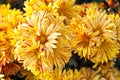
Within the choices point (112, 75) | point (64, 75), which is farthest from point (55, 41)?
point (112, 75)

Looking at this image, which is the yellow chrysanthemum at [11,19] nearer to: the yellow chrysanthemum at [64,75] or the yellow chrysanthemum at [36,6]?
the yellow chrysanthemum at [36,6]

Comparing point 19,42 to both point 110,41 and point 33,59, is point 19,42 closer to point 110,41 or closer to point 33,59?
point 33,59

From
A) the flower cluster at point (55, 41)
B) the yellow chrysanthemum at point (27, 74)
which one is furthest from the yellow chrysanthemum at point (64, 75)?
the yellow chrysanthemum at point (27, 74)

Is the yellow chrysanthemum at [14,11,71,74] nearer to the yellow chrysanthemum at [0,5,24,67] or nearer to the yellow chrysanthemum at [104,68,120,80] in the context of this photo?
the yellow chrysanthemum at [0,5,24,67]

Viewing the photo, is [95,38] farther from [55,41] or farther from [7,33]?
[7,33]

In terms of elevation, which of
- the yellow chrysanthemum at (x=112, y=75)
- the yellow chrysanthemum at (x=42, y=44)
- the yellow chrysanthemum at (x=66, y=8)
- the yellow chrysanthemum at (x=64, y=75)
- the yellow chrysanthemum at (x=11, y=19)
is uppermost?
the yellow chrysanthemum at (x=66, y=8)

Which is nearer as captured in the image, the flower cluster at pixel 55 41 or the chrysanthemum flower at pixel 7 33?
the flower cluster at pixel 55 41

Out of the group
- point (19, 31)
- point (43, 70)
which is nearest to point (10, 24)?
point (19, 31)
